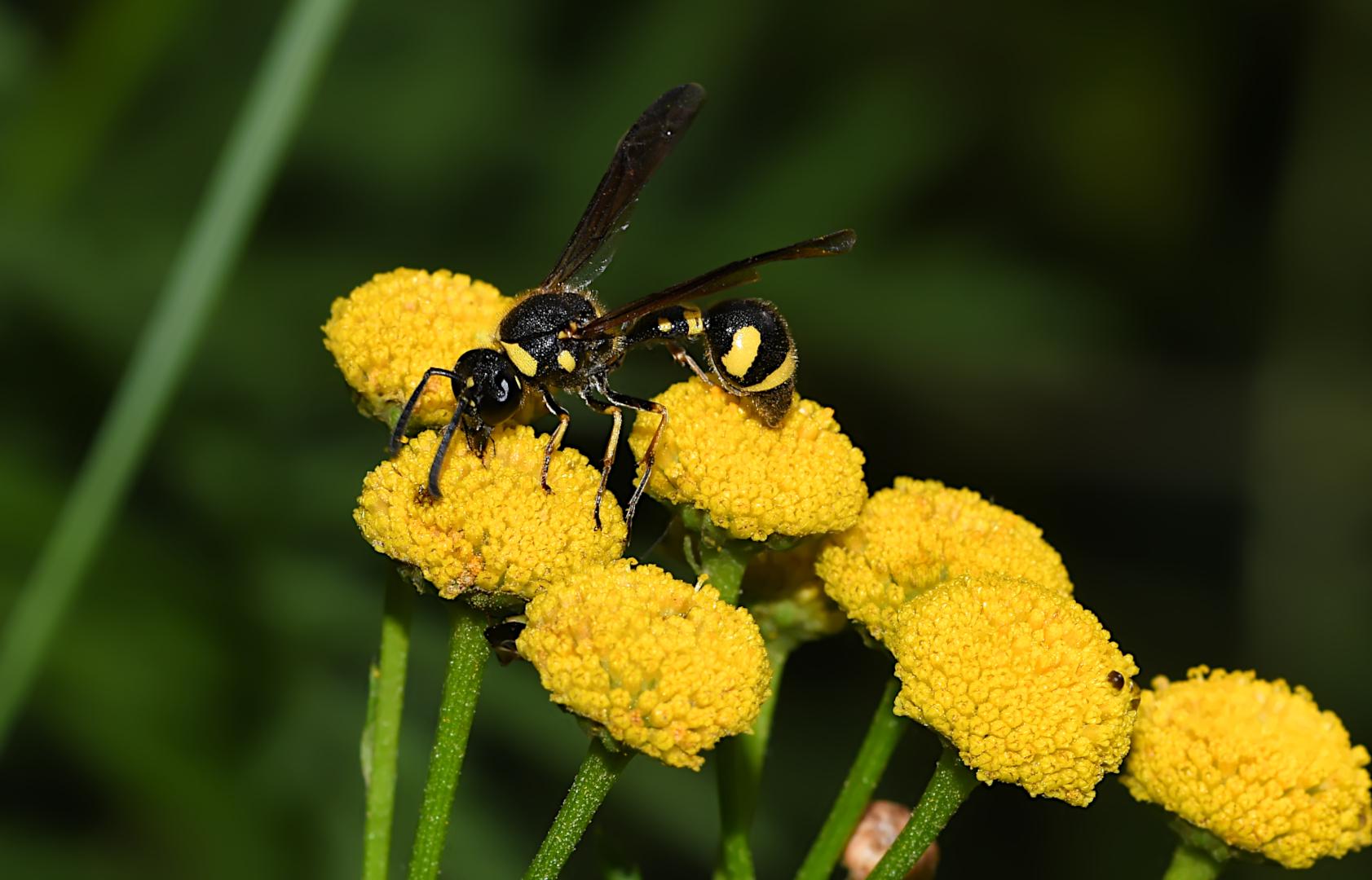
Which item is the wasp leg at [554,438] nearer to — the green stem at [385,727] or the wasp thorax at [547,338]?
the wasp thorax at [547,338]

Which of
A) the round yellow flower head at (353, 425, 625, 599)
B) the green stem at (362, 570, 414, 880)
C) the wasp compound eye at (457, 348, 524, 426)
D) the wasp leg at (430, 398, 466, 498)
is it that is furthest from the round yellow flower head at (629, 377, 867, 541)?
the green stem at (362, 570, 414, 880)

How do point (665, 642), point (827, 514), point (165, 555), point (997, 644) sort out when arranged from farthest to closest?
point (165, 555)
point (827, 514)
point (997, 644)
point (665, 642)

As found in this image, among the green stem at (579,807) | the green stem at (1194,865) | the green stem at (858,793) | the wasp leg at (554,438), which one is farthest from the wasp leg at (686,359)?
the green stem at (1194,865)

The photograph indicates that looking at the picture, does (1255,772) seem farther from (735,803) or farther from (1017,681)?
(735,803)

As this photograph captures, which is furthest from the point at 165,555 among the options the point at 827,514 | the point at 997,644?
the point at 997,644

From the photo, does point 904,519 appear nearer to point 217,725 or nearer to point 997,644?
point 997,644

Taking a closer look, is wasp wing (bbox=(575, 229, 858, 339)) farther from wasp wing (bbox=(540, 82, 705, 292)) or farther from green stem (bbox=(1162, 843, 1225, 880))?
green stem (bbox=(1162, 843, 1225, 880))
